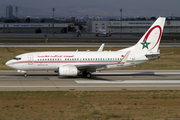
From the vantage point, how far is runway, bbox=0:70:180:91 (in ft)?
106

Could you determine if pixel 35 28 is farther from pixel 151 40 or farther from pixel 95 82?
pixel 95 82

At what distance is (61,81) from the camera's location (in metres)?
36.3

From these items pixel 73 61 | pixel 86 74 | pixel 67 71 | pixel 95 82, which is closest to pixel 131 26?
pixel 86 74

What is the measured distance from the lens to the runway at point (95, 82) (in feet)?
106

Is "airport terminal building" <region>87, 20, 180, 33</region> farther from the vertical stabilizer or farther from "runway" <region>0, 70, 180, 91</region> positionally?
the vertical stabilizer

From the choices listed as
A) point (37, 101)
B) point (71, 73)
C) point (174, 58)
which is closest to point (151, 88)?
point (71, 73)

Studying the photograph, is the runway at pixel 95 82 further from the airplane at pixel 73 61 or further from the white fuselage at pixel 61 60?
the white fuselage at pixel 61 60

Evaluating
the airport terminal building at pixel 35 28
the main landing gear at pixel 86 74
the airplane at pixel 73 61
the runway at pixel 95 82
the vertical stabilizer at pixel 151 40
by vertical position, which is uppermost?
the airport terminal building at pixel 35 28

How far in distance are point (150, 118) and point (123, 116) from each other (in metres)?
2.02

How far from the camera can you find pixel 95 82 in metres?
35.9

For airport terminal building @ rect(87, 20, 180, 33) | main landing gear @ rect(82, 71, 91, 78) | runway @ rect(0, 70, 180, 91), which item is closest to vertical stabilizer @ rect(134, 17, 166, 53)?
runway @ rect(0, 70, 180, 91)

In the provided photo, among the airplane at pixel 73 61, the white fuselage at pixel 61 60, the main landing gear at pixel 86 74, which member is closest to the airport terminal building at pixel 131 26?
the airplane at pixel 73 61

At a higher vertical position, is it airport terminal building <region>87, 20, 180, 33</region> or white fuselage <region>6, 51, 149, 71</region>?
airport terminal building <region>87, 20, 180, 33</region>

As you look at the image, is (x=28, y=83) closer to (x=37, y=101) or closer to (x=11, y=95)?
(x=11, y=95)
